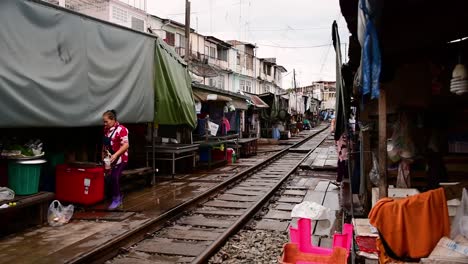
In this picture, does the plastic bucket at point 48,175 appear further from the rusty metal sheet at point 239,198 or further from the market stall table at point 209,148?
the market stall table at point 209,148

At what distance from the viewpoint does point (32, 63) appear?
6.23 m

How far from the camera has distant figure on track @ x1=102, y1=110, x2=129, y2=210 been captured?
796 cm

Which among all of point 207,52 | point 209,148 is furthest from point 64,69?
point 207,52

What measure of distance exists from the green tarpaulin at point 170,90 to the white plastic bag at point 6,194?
493 cm

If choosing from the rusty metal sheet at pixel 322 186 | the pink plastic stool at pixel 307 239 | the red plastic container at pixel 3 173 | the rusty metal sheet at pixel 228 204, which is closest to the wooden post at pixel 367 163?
the pink plastic stool at pixel 307 239

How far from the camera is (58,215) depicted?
6953mm

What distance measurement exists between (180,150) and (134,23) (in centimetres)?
2087

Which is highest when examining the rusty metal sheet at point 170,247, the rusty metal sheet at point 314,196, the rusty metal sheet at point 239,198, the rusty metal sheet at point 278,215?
the rusty metal sheet at point 314,196

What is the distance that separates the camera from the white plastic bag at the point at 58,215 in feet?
22.4

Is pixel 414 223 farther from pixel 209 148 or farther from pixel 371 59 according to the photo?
pixel 209 148

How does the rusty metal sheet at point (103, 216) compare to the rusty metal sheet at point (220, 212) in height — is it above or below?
above

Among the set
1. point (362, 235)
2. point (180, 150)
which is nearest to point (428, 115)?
point (362, 235)

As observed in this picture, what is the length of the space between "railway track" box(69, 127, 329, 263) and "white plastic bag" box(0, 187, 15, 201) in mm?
1786

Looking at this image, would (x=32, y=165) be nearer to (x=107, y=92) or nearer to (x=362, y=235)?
(x=107, y=92)
